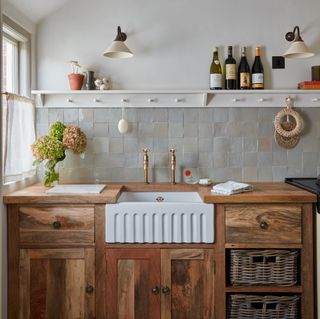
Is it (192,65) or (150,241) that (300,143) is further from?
(150,241)

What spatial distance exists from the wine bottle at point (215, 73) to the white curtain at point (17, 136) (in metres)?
1.25

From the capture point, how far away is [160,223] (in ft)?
7.18

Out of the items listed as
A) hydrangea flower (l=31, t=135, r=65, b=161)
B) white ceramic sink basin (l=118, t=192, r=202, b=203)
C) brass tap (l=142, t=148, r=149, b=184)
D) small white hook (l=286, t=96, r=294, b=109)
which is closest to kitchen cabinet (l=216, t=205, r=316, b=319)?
white ceramic sink basin (l=118, t=192, r=202, b=203)

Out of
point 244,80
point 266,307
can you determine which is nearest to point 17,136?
A: point 244,80

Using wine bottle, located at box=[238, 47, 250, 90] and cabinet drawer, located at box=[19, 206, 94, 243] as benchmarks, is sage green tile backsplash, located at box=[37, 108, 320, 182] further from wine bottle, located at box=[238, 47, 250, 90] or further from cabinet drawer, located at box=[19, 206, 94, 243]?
cabinet drawer, located at box=[19, 206, 94, 243]

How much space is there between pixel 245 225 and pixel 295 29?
1435 millimetres

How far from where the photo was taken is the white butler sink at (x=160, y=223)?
218 cm

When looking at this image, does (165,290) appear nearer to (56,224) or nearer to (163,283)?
(163,283)

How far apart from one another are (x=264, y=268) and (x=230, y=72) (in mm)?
1310

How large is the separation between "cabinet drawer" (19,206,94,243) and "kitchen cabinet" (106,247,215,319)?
0.23 m

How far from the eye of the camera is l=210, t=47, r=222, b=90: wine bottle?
8.86 ft

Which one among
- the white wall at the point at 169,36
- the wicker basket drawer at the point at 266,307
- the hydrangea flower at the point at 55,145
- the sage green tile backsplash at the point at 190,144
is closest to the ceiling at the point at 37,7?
the white wall at the point at 169,36

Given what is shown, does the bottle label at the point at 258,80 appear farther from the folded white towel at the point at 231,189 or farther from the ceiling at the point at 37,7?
the ceiling at the point at 37,7

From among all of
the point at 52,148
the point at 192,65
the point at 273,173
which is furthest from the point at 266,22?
the point at 52,148
